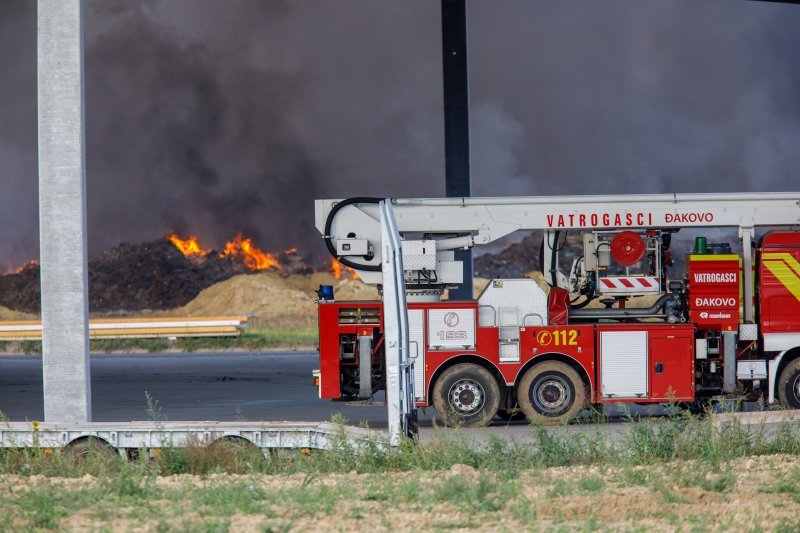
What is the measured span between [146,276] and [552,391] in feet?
225

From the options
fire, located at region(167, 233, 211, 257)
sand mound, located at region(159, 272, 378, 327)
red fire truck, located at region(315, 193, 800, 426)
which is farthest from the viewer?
fire, located at region(167, 233, 211, 257)

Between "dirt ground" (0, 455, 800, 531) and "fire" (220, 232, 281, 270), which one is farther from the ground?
"fire" (220, 232, 281, 270)

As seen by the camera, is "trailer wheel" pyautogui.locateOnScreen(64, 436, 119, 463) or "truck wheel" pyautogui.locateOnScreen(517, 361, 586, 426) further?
"truck wheel" pyautogui.locateOnScreen(517, 361, 586, 426)

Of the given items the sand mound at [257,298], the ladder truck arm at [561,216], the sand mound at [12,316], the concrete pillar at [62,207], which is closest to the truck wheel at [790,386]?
the ladder truck arm at [561,216]

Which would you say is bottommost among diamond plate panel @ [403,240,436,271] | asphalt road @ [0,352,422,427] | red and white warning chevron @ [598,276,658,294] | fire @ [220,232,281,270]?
asphalt road @ [0,352,422,427]

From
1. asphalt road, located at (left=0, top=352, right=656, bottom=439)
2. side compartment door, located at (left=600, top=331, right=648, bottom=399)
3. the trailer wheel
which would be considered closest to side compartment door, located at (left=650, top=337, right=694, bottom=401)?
side compartment door, located at (left=600, top=331, right=648, bottom=399)

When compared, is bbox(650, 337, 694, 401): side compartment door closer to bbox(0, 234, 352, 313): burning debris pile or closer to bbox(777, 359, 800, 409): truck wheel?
bbox(777, 359, 800, 409): truck wheel

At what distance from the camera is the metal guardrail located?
4291 centimetres

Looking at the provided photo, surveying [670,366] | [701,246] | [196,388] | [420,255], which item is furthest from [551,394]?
[196,388]

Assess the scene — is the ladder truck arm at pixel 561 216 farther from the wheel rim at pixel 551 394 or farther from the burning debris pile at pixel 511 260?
the burning debris pile at pixel 511 260

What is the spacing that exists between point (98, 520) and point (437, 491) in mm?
2745

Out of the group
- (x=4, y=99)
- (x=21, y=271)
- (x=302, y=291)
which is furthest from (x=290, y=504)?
A: (x=21, y=271)

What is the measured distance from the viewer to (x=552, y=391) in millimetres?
16078

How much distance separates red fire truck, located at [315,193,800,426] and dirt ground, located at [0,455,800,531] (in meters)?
6.30
